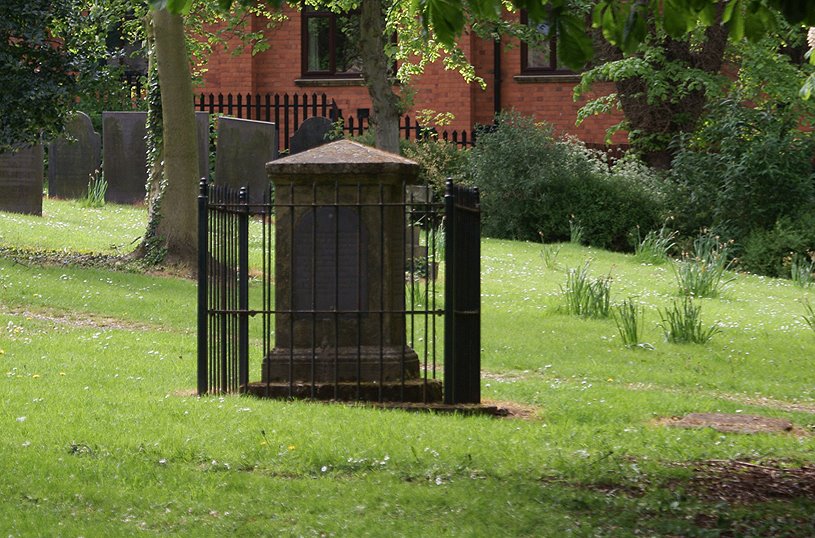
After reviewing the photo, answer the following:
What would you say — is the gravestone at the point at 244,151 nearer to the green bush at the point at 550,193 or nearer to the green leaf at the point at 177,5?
the green bush at the point at 550,193

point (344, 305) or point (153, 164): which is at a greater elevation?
point (153, 164)

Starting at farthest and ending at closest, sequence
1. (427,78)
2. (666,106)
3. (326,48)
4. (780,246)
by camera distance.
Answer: (326,48) < (427,78) < (666,106) < (780,246)

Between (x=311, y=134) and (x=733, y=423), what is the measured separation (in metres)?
14.6

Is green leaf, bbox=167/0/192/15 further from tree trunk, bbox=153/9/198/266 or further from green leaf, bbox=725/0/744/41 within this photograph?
tree trunk, bbox=153/9/198/266

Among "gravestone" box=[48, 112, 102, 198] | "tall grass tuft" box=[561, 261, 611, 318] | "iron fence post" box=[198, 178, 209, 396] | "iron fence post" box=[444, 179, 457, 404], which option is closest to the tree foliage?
"gravestone" box=[48, 112, 102, 198]

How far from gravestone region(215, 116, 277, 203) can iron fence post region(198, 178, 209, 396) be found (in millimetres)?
13930

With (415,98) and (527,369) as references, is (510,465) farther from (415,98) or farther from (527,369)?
(415,98)

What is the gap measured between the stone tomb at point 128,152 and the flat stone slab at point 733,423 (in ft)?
52.2

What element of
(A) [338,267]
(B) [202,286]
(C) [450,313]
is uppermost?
(A) [338,267]

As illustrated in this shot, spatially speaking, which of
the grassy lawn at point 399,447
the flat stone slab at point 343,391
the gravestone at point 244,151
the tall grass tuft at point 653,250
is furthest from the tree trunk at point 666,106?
the flat stone slab at point 343,391

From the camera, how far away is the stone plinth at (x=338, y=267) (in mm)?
9039

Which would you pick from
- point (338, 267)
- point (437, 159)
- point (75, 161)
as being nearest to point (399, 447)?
point (338, 267)

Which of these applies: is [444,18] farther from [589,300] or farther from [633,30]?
[589,300]

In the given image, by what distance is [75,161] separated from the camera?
2539 cm
